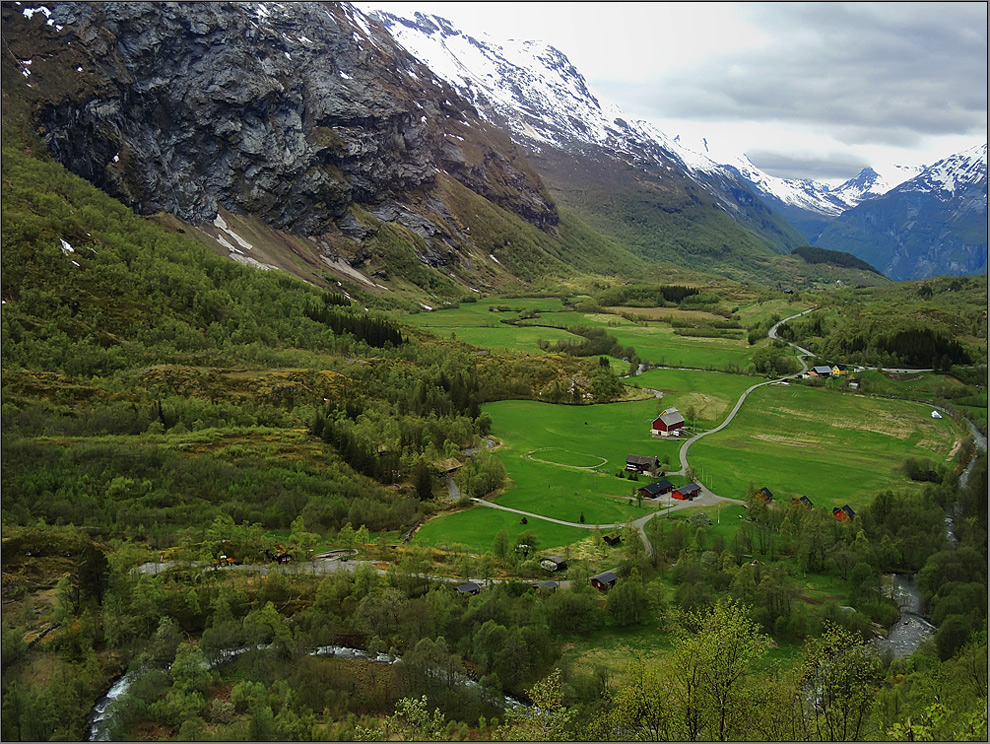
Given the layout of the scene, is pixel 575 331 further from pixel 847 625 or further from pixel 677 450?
→ pixel 847 625

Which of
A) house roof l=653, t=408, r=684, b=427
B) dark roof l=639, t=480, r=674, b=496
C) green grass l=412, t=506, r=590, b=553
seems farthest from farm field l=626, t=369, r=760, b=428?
green grass l=412, t=506, r=590, b=553

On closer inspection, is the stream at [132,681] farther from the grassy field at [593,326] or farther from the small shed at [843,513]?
the grassy field at [593,326]

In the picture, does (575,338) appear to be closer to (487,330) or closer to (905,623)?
(487,330)

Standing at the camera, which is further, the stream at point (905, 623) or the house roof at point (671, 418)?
the house roof at point (671, 418)

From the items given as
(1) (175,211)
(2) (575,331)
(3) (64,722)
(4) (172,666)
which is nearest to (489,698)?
(4) (172,666)

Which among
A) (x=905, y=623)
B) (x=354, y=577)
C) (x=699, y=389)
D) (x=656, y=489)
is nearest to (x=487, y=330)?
(x=699, y=389)

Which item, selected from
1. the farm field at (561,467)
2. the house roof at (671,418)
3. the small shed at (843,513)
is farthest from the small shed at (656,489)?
the house roof at (671,418)
